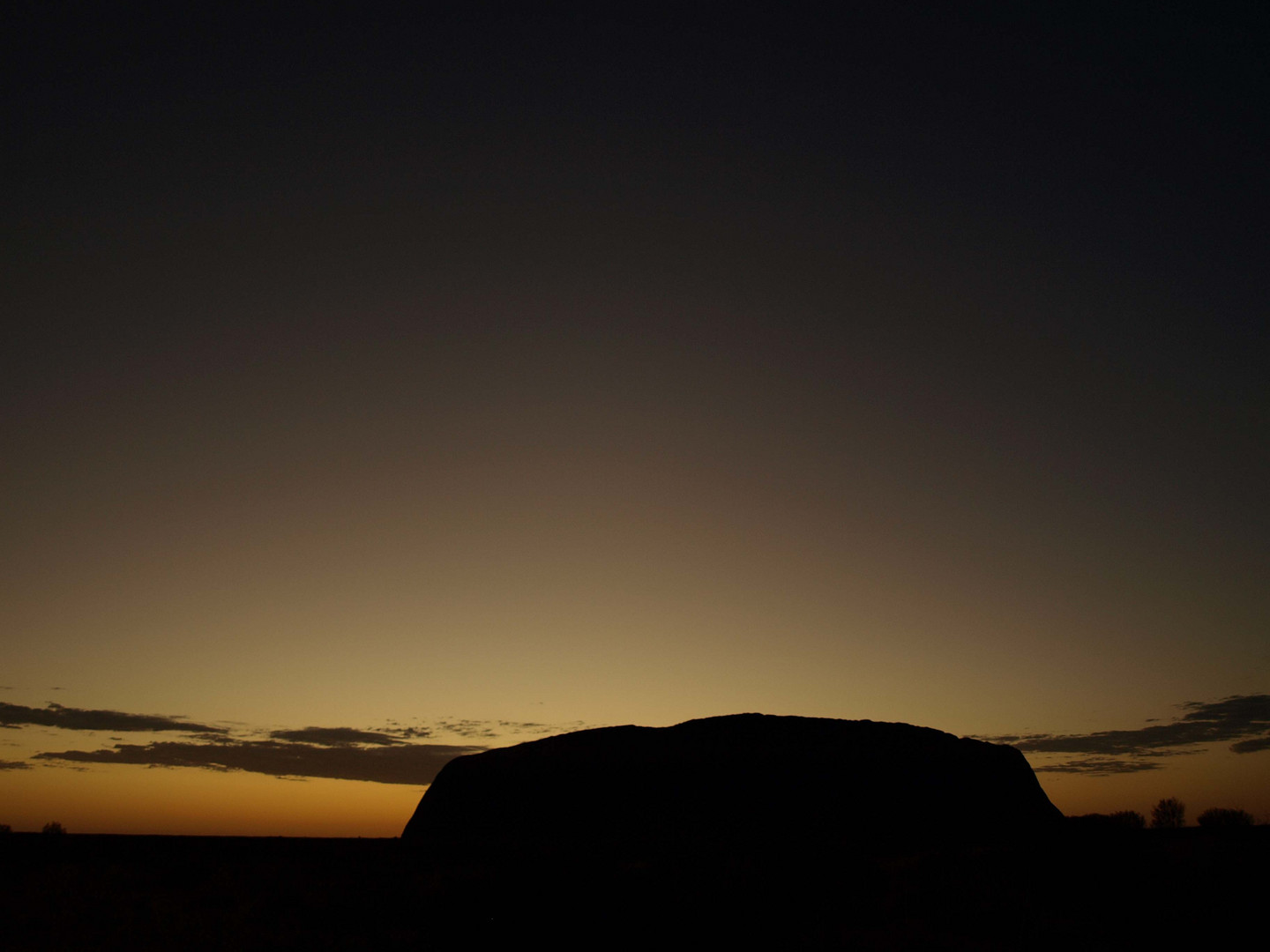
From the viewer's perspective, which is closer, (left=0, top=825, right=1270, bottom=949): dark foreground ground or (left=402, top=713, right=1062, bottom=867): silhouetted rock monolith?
(left=0, top=825, right=1270, bottom=949): dark foreground ground

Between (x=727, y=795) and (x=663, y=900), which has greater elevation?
(x=727, y=795)

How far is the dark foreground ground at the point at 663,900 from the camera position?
45.0 feet

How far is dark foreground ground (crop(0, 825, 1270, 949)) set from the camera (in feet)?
45.0

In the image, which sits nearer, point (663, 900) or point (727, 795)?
point (663, 900)

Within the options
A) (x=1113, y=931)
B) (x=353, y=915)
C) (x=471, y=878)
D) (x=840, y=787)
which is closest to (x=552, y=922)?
(x=471, y=878)

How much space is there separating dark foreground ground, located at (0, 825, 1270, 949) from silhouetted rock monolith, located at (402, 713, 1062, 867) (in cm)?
98

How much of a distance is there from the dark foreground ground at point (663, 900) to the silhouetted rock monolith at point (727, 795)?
975 mm

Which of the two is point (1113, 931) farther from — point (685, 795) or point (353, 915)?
point (353, 915)

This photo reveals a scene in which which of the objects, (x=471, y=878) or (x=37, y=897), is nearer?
(x=37, y=897)

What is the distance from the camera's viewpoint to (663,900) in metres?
15.1

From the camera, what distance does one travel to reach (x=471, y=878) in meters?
15.9

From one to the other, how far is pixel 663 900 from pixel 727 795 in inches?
141

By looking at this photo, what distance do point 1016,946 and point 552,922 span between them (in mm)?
7317

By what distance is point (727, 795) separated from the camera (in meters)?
18.3
